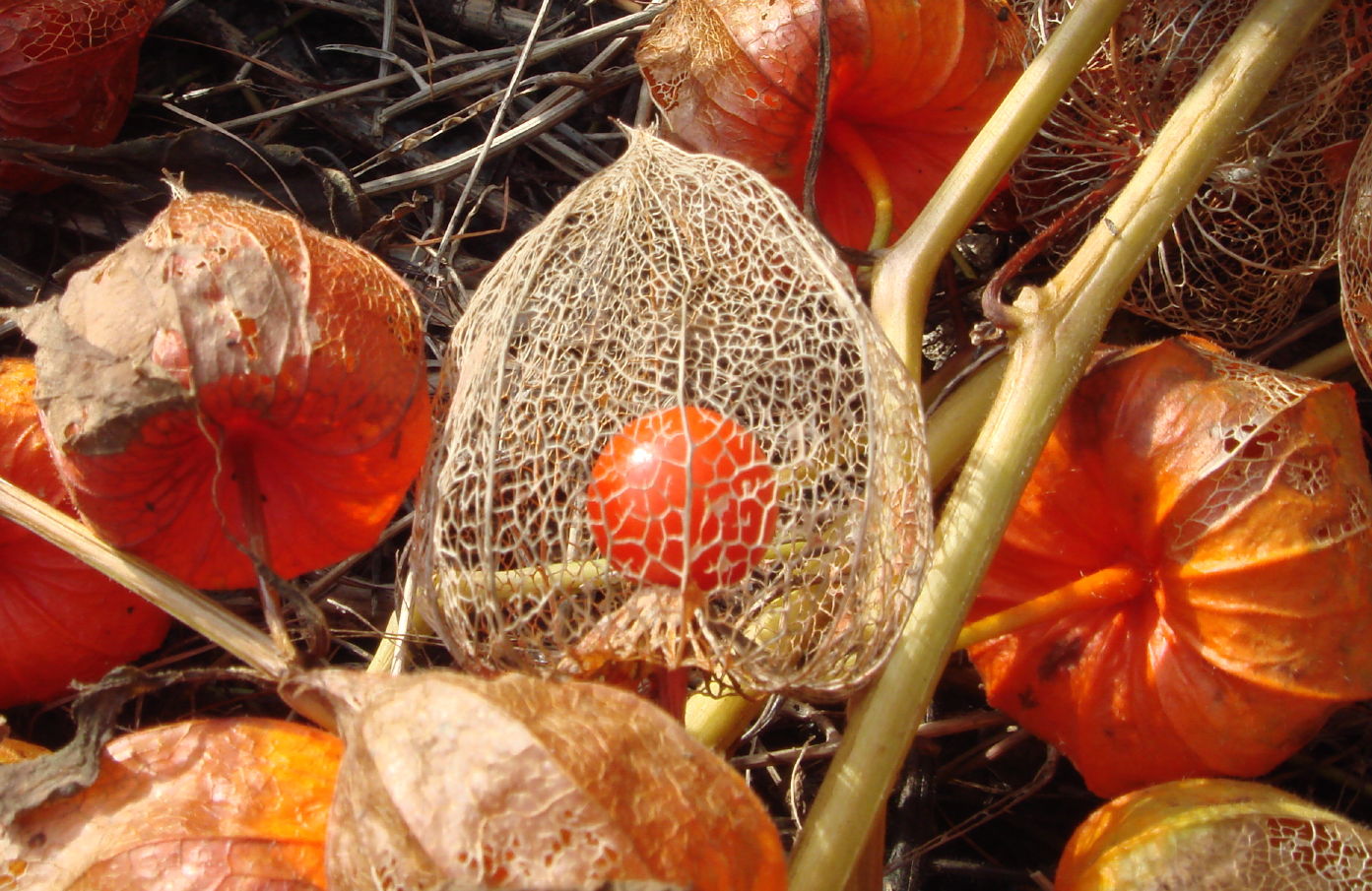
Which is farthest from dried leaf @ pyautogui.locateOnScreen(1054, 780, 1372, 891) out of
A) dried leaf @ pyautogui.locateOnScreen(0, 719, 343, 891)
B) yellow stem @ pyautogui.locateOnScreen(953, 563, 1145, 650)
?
dried leaf @ pyautogui.locateOnScreen(0, 719, 343, 891)

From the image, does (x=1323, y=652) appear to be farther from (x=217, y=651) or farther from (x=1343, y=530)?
(x=217, y=651)

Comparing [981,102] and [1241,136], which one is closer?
[1241,136]

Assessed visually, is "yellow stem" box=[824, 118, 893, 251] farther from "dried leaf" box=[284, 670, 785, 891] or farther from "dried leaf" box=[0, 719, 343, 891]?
"dried leaf" box=[0, 719, 343, 891]

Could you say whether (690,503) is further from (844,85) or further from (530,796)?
(844,85)

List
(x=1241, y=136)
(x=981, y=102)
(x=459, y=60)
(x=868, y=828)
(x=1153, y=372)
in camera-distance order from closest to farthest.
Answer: (x=868, y=828) → (x=1153, y=372) → (x=1241, y=136) → (x=981, y=102) → (x=459, y=60)

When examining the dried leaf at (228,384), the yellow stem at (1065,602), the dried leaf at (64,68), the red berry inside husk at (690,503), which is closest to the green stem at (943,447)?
the yellow stem at (1065,602)

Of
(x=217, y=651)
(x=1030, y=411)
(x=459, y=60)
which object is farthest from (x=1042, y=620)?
(x=459, y=60)
